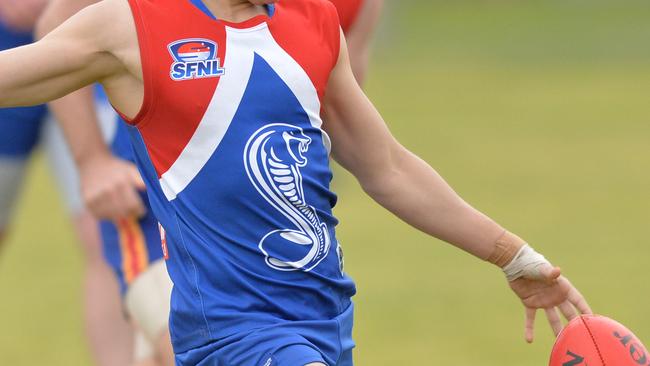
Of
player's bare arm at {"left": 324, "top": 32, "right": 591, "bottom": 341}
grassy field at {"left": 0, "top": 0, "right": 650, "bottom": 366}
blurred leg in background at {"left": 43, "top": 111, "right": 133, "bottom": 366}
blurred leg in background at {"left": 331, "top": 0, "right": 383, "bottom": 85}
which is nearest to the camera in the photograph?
player's bare arm at {"left": 324, "top": 32, "right": 591, "bottom": 341}

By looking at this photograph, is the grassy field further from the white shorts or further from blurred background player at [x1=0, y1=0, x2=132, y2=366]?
the white shorts

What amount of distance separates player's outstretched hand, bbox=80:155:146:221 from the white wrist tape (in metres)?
1.32

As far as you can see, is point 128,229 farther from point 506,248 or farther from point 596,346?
point 596,346

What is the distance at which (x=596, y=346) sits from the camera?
3.77 m

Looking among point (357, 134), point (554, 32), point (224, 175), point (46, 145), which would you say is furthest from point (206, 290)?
point (554, 32)

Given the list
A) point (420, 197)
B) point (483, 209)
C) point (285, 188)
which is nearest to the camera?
point (285, 188)

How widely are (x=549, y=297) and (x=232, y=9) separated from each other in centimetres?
127

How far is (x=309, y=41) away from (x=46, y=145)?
3.13m

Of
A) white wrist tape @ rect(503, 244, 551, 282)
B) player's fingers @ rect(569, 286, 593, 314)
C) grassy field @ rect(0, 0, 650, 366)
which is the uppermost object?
white wrist tape @ rect(503, 244, 551, 282)

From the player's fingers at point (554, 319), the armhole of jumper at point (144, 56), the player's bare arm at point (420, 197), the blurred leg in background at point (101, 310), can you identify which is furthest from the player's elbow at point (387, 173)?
the blurred leg in background at point (101, 310)

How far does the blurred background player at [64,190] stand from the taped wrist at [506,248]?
6.84ft

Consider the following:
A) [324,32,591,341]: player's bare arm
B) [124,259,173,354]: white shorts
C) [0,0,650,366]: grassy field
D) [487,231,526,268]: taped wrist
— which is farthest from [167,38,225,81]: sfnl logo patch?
[0,0,650,366]: grassy field

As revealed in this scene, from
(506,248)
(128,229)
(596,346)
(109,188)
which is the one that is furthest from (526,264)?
(128,229)

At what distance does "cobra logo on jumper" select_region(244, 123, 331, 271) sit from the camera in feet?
11.6
